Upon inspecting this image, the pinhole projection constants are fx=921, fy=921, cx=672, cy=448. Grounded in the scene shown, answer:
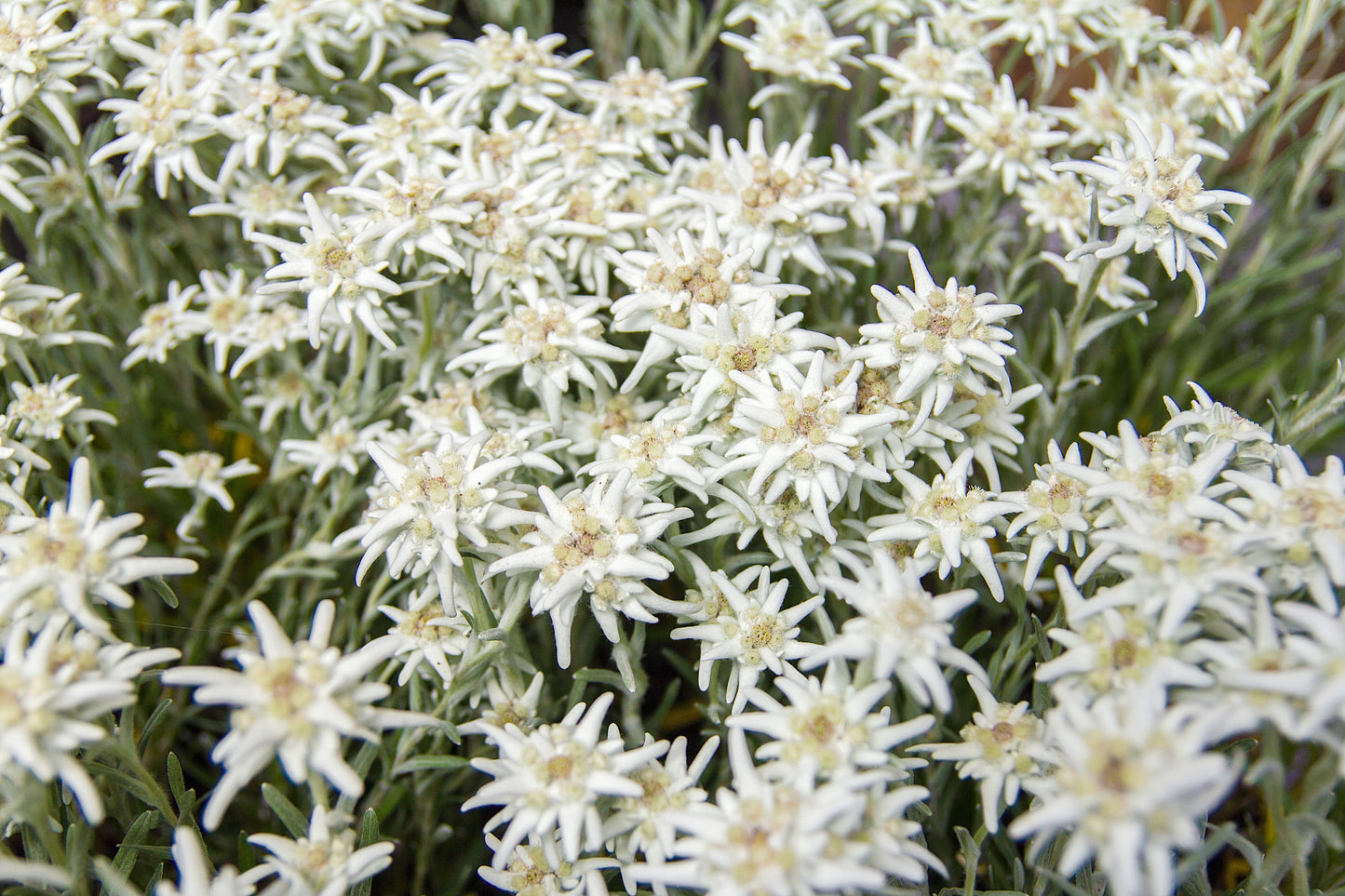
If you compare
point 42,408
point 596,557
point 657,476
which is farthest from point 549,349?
point 42,408

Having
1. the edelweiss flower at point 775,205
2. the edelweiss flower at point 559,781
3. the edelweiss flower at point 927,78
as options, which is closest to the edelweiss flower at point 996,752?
the edelweiss flower at point 559,781

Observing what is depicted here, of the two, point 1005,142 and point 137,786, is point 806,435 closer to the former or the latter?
point 1005,142

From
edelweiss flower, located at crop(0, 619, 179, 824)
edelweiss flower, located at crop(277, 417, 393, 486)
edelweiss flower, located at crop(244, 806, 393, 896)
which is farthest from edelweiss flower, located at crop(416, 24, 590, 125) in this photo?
edelweiss flower, located at crop(244, 806, 393, 896)

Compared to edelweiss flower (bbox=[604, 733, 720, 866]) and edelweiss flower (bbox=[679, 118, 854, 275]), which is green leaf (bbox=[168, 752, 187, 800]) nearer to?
edelweiss flower (bbox=[604, 733, 720, 866])

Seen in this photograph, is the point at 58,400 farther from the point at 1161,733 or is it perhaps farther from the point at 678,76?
the point at 1161,733

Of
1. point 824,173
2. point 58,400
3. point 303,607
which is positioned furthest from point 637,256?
point 58,400

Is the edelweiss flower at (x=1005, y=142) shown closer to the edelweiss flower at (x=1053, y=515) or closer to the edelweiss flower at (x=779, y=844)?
the edelweiss flower at (x=1053, y=515)

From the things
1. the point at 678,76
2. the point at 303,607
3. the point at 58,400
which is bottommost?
the point at 303,607
